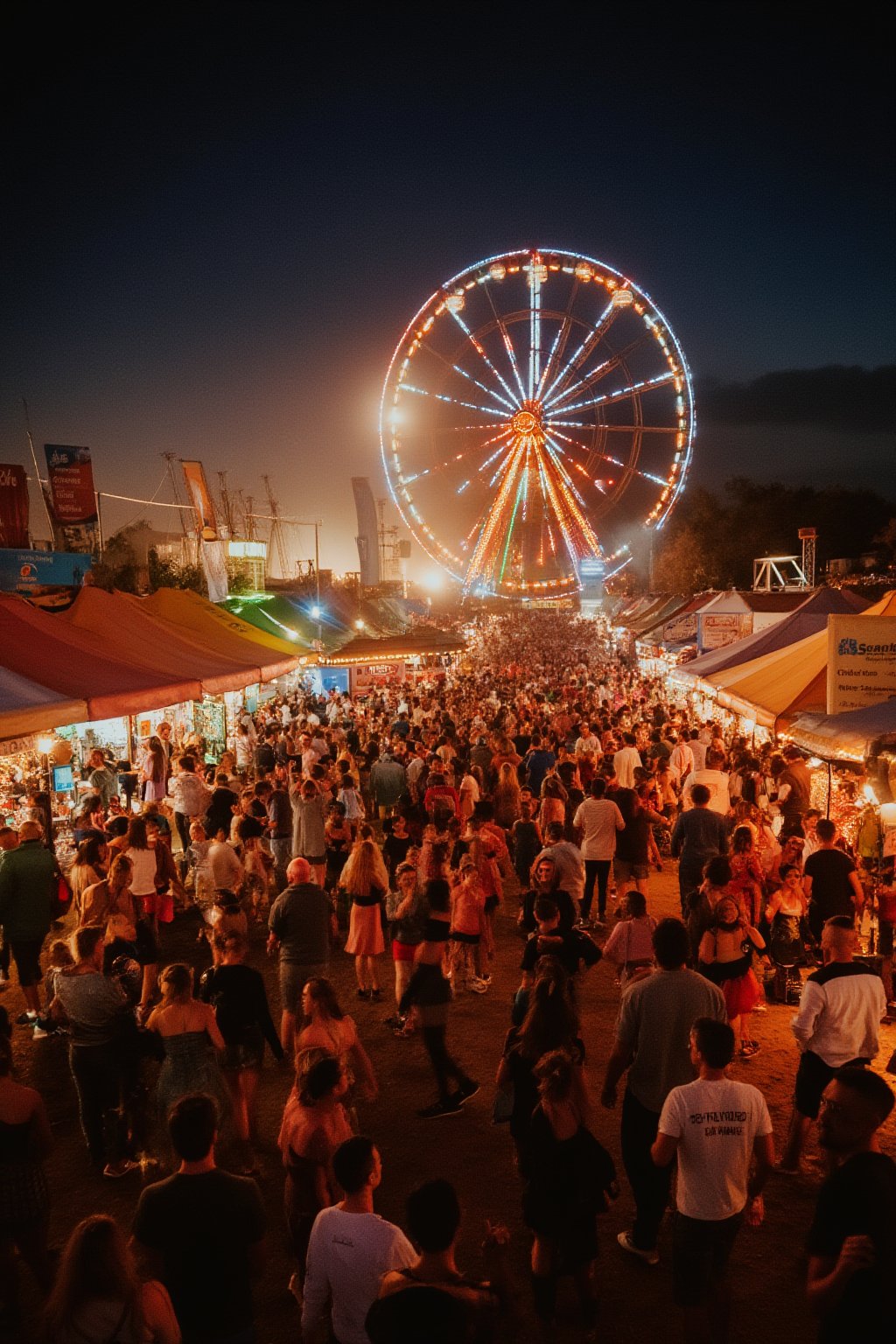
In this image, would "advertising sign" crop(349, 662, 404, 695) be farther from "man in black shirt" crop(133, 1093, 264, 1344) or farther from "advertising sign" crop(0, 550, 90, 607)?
"man in black shirt" crop(133, 1093, 264, 1344)

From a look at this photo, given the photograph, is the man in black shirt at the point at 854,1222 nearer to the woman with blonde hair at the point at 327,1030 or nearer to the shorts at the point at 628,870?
the woman with blonde hair at the point at 327,1030

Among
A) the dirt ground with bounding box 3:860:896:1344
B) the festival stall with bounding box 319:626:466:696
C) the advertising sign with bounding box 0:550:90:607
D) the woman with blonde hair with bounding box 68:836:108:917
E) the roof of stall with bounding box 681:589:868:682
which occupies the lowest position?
the dirt ground with bounding box 3:860:896:1344

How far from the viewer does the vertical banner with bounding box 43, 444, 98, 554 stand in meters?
19.1

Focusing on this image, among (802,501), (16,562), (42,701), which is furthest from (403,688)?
(802,501)

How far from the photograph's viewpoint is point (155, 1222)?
2.94 m

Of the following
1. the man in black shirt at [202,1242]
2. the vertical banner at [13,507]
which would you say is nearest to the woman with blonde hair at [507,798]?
the man in black shirt at [202,1242]

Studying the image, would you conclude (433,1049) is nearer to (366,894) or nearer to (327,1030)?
(327,1030)

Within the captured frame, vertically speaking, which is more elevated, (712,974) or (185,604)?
(185,604)

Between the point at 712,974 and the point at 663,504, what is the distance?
807 inches

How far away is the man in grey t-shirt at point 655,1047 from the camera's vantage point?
13.4ft

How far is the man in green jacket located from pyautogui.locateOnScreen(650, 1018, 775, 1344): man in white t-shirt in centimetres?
535

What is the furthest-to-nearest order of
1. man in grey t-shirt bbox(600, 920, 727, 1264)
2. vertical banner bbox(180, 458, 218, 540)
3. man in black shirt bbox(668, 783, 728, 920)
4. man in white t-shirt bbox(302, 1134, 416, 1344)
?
vertical banner bbox(180, 458, 218, 540) → man in black shirt bbox(668, 783, 728, 920) → man in grey t-shirt bbox(600, 920, 727, 1264) → man in white t-shirt bbox(302, 1134, 416, 1344)

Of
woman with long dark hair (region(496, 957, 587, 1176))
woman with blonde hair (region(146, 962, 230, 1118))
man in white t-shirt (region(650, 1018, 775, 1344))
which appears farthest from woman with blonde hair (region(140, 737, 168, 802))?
man in white t-shirt (region(650, 1018, 775, 1344))

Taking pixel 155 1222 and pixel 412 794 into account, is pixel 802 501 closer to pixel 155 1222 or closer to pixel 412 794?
pixel 412 794
